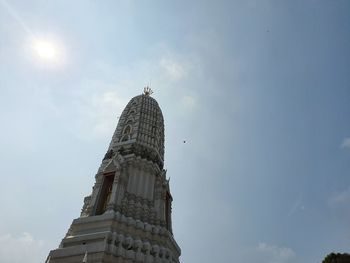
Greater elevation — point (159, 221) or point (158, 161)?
point (158, 161)

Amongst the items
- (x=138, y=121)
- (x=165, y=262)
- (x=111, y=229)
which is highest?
(x=138, y=121)

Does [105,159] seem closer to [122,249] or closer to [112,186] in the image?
[112,186]

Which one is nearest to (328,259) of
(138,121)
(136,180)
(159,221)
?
(159,221)

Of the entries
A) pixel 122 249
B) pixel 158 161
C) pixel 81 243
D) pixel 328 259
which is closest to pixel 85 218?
pixel 81 243

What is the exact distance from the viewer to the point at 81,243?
66.4ft

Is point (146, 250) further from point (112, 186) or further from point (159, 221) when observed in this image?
point (112, 186)

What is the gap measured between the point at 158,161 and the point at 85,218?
8060 millimetres

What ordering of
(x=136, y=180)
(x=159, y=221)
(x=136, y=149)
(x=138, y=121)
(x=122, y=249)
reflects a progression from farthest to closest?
1. (x=138, y=121)
2. (x=136, y=149)
3. (x=136, y=180)
4. (x=159, y=221)
5. (x=122, y=249)

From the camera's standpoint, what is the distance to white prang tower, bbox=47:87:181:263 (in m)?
19.6

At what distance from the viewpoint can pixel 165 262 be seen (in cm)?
2058

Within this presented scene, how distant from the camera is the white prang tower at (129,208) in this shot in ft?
64.2

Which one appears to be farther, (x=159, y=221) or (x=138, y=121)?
(x=138, y=121)

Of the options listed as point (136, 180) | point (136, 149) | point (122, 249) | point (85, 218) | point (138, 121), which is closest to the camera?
point (122, 249)

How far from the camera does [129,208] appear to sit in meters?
22.8
